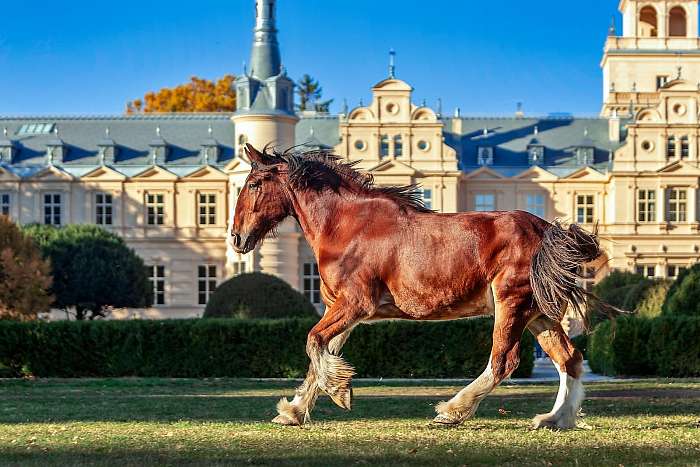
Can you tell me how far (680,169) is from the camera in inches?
1951

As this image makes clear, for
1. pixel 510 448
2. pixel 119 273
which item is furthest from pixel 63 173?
pixel 510 448

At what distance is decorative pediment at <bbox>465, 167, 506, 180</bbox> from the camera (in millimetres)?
49969

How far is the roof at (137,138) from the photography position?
51625mm

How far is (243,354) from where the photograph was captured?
20.4 meters

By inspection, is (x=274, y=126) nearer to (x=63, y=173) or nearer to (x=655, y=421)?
(x=63, y=173)

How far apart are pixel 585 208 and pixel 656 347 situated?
104 feet

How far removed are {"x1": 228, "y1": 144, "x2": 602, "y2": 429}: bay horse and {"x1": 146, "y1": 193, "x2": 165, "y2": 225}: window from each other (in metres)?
42.2

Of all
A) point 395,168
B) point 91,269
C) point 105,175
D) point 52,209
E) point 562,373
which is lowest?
point 91,269

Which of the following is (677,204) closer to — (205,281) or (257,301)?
(205,281)

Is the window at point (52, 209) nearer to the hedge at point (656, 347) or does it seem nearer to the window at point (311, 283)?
the window at point (311, 283)

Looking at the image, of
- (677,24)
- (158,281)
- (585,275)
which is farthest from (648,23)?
(585,275)

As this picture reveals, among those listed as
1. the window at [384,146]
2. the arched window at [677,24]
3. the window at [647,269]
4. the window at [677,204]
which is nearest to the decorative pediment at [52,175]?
the window at [384,146]

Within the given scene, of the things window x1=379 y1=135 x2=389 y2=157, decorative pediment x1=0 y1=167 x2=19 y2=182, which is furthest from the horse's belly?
decorative pediment x1=0 y1=167 x2=19 y2=182

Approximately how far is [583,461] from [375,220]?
2.72 m
